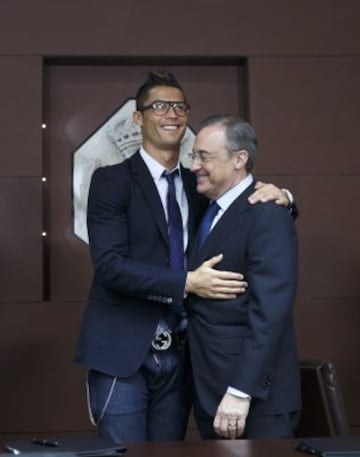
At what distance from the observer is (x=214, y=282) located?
283cm

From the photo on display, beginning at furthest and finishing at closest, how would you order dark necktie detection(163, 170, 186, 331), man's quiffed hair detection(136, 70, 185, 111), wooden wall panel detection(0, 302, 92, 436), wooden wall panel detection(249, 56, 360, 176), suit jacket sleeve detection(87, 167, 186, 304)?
wooden wall panel detection(249, 56, 360, 176)
wooden wall panel detection(0, 302, 92, 436)
man's quiffed hair detection(136, 70, 185, 111)
dark necktie detection(163, 170, 186, 331)
suit jacket sleeve detection(87, 167, 186, 304)

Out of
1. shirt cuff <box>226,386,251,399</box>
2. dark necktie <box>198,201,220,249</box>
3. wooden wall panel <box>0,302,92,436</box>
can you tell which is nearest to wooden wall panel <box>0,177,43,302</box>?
wooden wall panel <box>0,302,92,436</box>

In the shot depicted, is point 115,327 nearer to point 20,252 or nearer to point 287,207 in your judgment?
point 287,207

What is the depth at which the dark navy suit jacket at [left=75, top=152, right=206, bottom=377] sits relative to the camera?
2951 millimetres

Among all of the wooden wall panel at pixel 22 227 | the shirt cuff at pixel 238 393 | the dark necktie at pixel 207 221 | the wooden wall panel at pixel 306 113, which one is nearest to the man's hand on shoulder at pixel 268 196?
the dark necktie at pixel 207 221

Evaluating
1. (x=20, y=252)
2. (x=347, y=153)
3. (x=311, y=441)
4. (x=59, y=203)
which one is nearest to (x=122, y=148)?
(x=59, y=203)

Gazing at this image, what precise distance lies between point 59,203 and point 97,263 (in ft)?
5.33

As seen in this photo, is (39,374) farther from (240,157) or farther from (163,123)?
(240,157)

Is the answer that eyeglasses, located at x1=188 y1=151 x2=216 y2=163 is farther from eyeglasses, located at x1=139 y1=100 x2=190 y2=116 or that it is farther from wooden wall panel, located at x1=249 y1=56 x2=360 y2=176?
wooden wall panel, located at x1=249 y1=56 x2=360 y2=176

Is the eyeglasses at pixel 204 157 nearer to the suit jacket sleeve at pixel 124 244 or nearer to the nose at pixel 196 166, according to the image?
the nose at pixel 196 166

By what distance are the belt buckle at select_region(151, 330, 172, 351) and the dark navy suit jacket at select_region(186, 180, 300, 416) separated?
0.37ft

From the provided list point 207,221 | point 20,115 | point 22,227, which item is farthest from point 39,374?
point 207,221

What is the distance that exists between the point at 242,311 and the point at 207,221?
1.06 ft

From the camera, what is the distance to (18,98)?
14.7 ft
